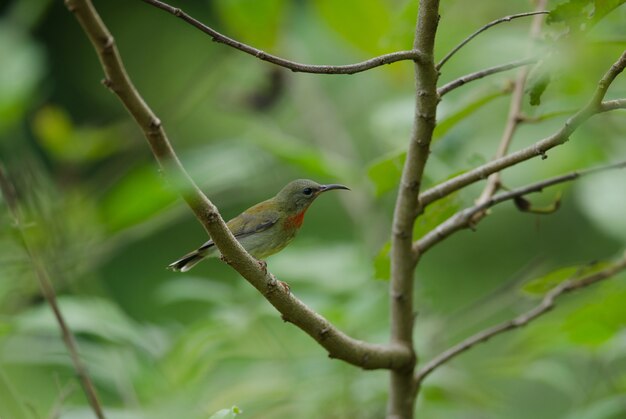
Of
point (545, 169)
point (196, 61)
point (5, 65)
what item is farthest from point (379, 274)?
point (196, 61)

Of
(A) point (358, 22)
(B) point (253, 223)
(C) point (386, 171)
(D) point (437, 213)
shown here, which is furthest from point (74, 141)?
(D) point (437, 213)

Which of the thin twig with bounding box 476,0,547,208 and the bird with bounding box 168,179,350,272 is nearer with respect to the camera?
the thin twig with bounding box 476,0,547,208

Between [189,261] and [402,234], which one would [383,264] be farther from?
[189,261]

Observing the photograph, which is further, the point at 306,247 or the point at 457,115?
the point at 306,247

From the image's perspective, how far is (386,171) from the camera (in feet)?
8.98

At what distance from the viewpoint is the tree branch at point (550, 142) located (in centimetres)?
188

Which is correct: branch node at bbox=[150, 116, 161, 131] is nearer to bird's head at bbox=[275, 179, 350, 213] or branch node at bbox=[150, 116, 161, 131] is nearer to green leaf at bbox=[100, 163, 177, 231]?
green leaf at bbox=[100, 163, 177, 231]

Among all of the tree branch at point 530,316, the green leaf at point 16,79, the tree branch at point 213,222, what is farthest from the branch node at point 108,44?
the green leaf at point 16,79

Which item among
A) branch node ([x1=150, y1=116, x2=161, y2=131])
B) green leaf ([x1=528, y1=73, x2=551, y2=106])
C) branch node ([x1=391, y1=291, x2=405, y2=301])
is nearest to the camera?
branch node ([x1=150, y1=116, x2=161, y2=131])

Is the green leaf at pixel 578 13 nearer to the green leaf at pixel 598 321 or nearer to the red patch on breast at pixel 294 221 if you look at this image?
the green leaf at pixel 598 321

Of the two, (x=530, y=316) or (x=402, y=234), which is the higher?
(x=402, y=234)

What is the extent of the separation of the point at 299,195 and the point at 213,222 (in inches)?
78.2

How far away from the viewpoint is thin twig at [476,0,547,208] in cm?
268

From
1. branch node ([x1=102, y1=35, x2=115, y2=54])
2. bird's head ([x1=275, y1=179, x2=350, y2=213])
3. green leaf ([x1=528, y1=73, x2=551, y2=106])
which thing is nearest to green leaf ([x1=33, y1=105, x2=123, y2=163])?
bird's head ([x1=275, y1=179, x2=350, y2=213])
